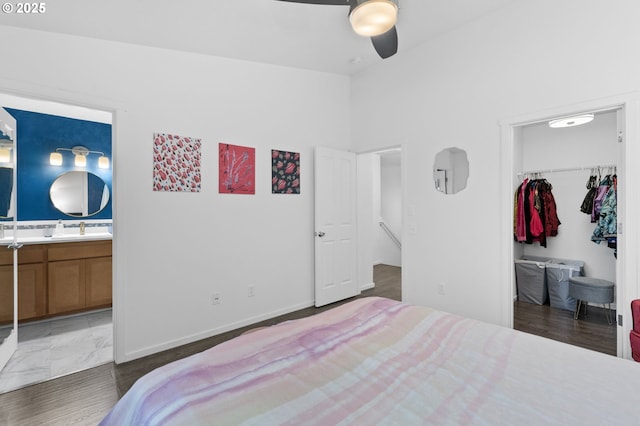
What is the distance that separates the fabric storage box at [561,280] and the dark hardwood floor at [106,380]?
14 centimetres

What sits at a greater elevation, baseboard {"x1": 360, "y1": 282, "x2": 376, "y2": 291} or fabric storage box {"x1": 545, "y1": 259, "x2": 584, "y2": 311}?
fabric storage box {"x1": 545, "y1": 259, "x2": 584, "y2": 311}

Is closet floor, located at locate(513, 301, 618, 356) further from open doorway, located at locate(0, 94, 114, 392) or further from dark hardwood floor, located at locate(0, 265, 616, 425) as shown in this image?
open doorway, located at locate(0, 94, 114, 392)

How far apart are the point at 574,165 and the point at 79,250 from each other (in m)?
5.98

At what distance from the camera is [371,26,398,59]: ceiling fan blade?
2.06 metres

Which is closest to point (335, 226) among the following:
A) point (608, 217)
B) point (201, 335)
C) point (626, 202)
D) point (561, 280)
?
point (201, 335)

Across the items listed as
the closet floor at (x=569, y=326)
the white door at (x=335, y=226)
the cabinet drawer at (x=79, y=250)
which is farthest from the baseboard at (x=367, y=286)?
the cabinet drawer at (x=79, y=250)

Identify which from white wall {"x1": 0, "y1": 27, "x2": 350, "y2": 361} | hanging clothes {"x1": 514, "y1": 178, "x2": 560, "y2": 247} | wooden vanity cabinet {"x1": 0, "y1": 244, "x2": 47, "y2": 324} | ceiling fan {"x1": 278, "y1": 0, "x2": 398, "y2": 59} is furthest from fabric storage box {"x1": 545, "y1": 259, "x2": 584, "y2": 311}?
wooden vanity cabinet {"x1": 0, "y1": 244, "x2": 47, "y2": 324}

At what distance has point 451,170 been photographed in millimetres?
3047

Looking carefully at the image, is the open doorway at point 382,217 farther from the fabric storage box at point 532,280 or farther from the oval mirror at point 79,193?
the oval mirror at point 79,193

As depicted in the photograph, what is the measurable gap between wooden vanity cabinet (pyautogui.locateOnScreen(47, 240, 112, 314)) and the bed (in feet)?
9.79

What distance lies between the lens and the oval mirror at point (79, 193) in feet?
12.3

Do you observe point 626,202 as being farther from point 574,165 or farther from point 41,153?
point 41,153

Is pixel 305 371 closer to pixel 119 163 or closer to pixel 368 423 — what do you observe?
pixel 368 423

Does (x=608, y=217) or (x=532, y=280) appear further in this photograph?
(x=532, y=280)
